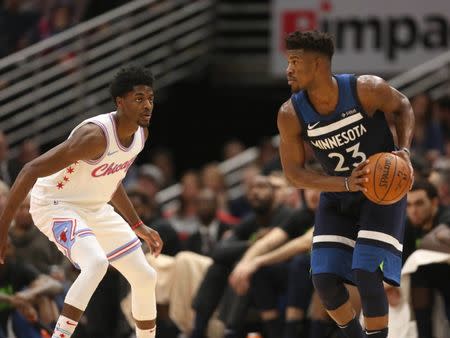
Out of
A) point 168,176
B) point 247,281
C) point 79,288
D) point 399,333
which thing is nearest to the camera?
point 79,288

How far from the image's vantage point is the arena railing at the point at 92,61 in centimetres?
1245

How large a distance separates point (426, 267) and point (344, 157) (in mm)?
1478

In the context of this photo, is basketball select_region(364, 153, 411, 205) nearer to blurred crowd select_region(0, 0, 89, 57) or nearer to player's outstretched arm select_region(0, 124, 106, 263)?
player's outstretched arm select_region(0, 124, 106, 263)

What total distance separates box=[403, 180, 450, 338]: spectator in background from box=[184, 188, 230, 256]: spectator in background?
2780mm

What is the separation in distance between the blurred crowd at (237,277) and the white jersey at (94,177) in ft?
5.19

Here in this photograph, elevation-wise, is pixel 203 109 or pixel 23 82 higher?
pixel 23 82

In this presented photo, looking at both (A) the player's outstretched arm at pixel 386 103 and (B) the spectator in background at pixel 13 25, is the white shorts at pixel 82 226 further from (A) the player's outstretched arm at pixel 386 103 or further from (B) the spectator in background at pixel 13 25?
(B) the spectator in background at pixel 13 25

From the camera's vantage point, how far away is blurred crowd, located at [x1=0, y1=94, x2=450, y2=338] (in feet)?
25.6

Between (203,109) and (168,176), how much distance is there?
1.31m

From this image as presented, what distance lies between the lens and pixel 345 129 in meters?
6.23

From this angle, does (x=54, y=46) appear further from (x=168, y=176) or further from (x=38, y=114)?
(x=168, y=176)

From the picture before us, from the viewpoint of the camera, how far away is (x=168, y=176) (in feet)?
45.6

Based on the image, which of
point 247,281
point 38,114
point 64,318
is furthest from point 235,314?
point 38,114

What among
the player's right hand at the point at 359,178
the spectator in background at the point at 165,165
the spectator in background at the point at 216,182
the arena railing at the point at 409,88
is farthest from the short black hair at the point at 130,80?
the spectator in background at the point at 165,165
